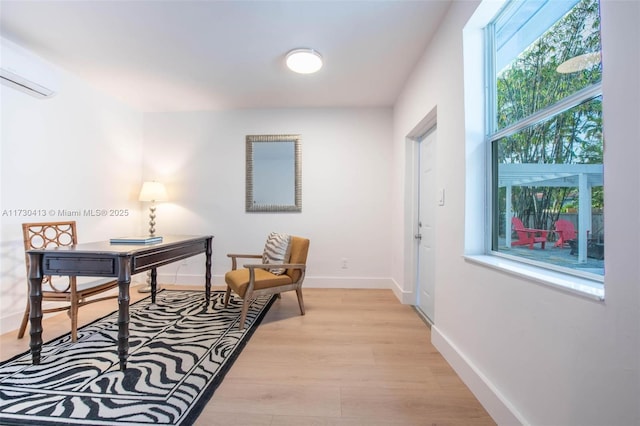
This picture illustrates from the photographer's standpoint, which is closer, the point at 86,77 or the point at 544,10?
the point at 544,10

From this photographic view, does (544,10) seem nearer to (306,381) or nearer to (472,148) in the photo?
(472,148)

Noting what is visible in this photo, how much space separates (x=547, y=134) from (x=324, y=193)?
9.10 ft

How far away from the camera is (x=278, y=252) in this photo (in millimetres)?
2953

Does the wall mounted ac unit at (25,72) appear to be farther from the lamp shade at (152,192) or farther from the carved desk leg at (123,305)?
the carved desk leg at (123,305)

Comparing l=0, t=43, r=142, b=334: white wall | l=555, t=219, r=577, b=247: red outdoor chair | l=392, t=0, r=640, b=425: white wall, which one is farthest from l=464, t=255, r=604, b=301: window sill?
l=0, t=43, r=142, b=334: white wall

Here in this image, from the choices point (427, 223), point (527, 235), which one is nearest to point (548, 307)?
point (527, 235)

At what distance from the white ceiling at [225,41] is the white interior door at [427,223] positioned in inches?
34.7

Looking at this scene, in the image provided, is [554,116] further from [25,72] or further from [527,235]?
[25,72]

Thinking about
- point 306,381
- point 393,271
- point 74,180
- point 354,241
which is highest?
point 74,180

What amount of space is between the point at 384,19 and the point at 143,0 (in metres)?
1.72

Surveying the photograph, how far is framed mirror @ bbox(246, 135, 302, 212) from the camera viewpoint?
151 inches

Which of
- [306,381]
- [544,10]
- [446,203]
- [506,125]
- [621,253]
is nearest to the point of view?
[621,253]

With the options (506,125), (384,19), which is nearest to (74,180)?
(384,19)

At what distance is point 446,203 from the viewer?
2041mm
